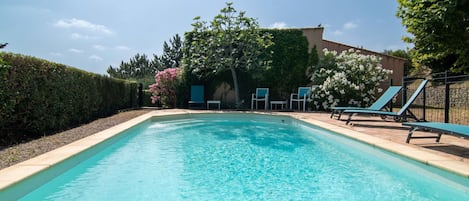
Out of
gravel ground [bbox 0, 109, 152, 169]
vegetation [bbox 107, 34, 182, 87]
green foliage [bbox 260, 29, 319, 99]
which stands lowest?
gravel ground [bbox 0, 109, 152, 169]

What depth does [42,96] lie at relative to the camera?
5.98m

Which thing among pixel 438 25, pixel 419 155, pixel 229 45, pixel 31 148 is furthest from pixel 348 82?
pixel 31 148

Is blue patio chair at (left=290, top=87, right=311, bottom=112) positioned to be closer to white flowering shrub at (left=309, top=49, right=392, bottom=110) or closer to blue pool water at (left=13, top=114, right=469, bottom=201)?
white flowering shrub at (left=309, top=49, right=392, bottom=110)

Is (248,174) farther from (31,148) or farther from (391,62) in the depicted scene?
(391,62)

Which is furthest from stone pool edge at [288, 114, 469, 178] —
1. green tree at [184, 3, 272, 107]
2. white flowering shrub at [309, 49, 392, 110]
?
green tree at [184, 3, 272, 107]

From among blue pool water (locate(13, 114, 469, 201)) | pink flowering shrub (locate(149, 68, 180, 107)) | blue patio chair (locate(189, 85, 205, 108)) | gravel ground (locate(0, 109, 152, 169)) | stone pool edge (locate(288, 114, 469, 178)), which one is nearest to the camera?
blue pool water (locate(13, 114, 469, 201))

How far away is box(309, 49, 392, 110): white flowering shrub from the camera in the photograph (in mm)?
12117

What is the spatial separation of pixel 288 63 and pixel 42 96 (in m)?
11.0

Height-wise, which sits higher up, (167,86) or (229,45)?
(229,45)

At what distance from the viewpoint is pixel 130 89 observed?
15.0 m

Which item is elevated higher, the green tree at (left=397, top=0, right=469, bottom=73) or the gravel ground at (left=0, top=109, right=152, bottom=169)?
the green tree at (left=397, top=0, right=469, bottom=73)

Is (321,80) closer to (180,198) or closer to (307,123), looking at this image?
(307,123)

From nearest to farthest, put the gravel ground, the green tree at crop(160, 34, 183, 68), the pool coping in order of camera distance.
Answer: the pool coping
the gravel ground
the green tree at crop(160, 34, 183, 68)

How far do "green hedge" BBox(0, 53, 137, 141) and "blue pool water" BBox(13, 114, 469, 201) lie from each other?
1598 mm
